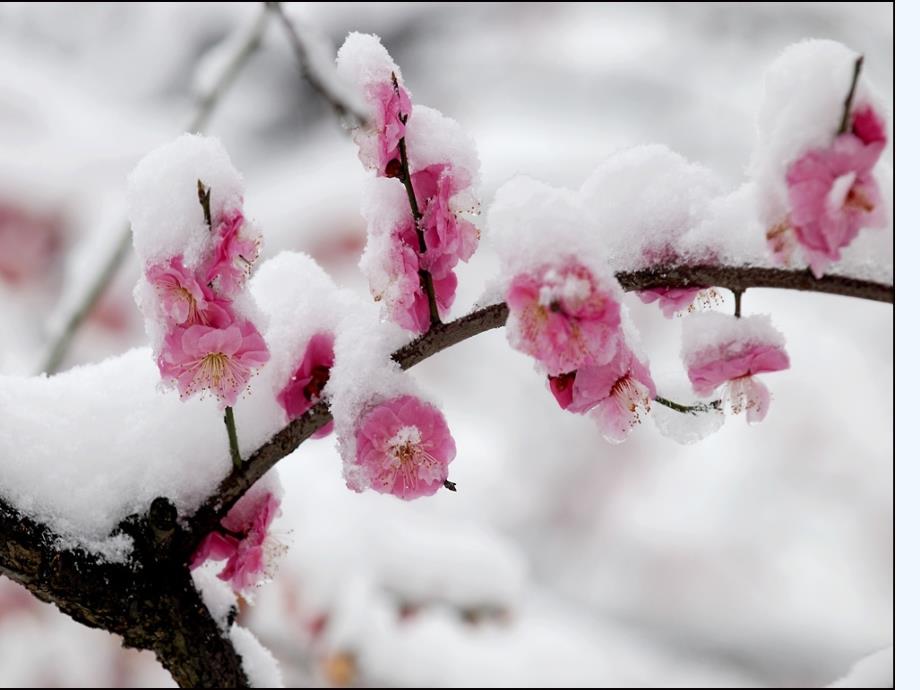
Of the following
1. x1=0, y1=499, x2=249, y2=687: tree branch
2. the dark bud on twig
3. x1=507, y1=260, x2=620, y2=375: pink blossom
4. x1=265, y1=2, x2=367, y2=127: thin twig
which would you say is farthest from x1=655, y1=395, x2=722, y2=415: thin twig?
x1=265, y1=2, x2=367, y2=127: thin twig

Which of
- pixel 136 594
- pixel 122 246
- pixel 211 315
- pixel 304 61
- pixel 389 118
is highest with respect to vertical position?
pixel 304 61

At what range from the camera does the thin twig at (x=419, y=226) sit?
0.51m

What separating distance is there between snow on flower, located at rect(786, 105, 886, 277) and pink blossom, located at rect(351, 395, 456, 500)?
0.25 metres

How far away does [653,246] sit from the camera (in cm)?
52

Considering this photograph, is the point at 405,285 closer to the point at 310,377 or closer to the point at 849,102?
the point at 310,377

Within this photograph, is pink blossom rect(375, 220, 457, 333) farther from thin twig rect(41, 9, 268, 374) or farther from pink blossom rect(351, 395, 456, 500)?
thin twig rect(41, 9, 268, 374)

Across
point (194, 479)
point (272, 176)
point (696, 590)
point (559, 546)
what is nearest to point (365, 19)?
point (272, 176)

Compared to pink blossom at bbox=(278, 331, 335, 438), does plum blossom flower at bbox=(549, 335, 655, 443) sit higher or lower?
lower

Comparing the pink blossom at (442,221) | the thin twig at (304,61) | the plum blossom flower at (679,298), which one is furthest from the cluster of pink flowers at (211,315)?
the thin twig at (304,61)

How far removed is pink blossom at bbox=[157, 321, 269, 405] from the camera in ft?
1.63

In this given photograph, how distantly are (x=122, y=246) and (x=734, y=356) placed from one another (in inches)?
45.7

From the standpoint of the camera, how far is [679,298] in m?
0.55

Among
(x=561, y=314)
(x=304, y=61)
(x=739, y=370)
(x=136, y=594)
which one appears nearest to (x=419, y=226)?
(x=561, y=314)

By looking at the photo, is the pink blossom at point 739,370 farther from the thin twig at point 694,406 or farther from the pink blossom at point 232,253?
the pink blossom at point 232,253
